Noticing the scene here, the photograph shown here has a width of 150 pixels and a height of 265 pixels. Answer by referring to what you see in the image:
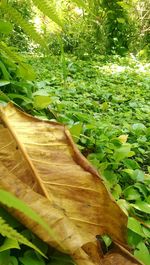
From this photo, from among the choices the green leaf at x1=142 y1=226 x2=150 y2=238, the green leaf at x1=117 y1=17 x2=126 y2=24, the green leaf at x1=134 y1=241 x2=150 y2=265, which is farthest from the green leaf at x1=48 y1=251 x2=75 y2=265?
the green leaf at x1=117 y1=17 x2=126 y2=24

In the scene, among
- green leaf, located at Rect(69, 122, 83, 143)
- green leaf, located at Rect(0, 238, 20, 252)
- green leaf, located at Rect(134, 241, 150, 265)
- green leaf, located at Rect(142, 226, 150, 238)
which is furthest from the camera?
green leaf, located at Rect(69, 122, 83, 143)

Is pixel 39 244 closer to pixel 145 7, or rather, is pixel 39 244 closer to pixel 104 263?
pixel 104 263

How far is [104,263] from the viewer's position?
0.69 m

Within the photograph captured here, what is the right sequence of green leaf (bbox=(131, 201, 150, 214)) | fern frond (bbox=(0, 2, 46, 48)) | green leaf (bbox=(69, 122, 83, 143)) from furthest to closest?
green leaf (bbox=(69, 122, 83, 143)), green leaf (bbox=(131, 201, 150, 214)), fern frond (bbox=(0, 2, 46, 48))

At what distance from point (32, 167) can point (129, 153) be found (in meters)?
0.67

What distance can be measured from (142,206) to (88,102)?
1.46m

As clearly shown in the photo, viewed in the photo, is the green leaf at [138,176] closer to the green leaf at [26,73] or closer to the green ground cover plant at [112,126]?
the green ground cover plant at [112,126]

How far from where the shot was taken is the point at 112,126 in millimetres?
1911

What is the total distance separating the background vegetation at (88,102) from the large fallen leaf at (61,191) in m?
0.06

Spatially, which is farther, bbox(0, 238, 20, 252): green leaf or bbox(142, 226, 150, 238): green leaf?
bbox(142, 226, 150, 238): green leaf

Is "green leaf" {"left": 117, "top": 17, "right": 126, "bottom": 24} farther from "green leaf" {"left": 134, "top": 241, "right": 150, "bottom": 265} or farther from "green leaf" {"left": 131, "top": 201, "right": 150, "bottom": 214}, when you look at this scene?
"green leaf" {"left": 134, "top": 241, "right": 150, "bottom": 265}

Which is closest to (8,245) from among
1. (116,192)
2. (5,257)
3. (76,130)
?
(5,257)

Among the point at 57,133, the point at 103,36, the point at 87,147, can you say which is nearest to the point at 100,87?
the point at 87,147

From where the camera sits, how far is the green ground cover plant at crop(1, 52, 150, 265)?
111 cm
